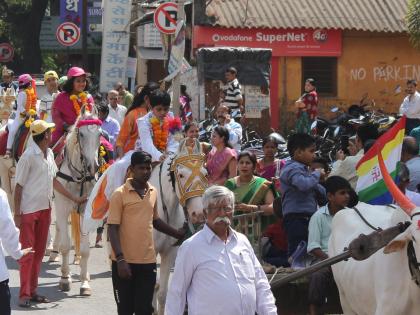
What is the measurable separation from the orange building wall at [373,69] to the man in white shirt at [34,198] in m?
17.9

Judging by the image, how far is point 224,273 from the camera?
6891 mm

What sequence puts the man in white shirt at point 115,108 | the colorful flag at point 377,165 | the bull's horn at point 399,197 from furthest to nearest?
1. the man in white shirt at point 115,108
2. the colorful flag at point 377,165
3. the bull's horn at point 399,197

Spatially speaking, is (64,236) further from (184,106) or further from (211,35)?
(211,35)

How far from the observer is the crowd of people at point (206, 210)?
695 cm

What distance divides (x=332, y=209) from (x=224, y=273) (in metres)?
2.91

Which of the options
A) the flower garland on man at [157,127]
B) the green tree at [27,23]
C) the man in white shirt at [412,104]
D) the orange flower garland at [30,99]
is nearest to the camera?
the flower garland on man at [157,127]

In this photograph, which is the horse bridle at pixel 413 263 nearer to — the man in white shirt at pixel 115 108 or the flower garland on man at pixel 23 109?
the flower garland on man at pixel 23 109

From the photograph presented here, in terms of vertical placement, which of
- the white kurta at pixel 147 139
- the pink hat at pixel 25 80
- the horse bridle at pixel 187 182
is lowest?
the horse bridle at pixel 187 182

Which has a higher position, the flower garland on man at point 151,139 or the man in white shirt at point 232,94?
the man in white shirt at point 232,94

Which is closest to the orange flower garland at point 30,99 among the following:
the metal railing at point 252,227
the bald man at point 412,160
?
the metal railing at point 252,227

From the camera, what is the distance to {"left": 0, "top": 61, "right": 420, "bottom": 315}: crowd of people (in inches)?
274

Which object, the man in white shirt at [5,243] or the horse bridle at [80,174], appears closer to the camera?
the man in white shirt at [5,243]

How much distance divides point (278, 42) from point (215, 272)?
23232 millimetres

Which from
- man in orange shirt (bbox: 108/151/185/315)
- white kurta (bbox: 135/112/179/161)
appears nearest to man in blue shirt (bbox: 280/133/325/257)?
man in orange shirt (bbox: 108/151/185/315)
